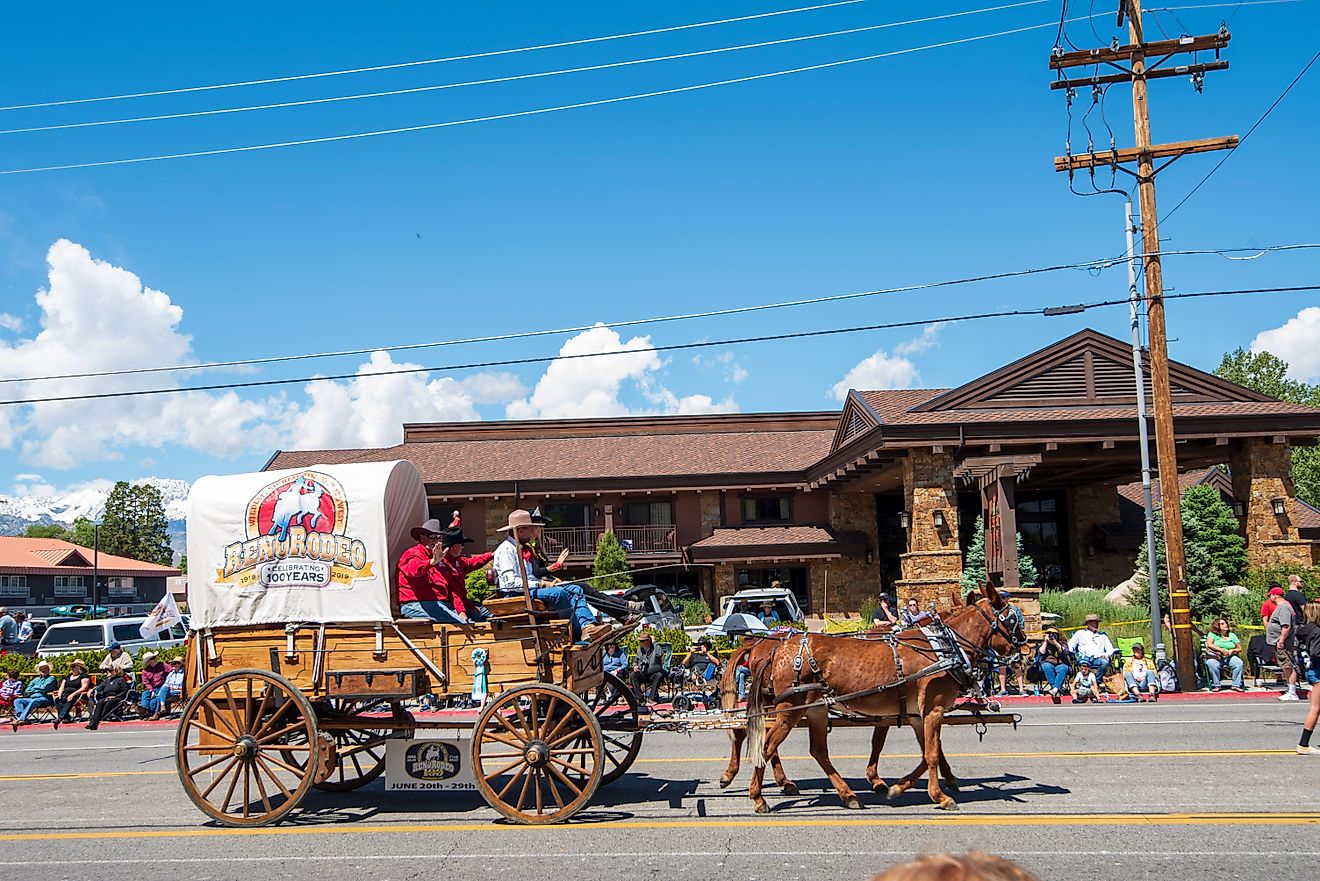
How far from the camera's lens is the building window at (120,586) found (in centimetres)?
6638

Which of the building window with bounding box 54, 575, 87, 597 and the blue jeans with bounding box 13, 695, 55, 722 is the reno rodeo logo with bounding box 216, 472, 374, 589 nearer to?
the blue jeans with bounding box 13, 695, 55, 722

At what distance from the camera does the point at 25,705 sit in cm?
2045

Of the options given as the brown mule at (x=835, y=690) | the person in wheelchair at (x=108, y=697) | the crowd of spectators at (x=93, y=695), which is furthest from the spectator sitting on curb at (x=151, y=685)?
the brown mule at (x=835, y=690)

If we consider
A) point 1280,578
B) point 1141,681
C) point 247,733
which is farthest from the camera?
point 1280,578

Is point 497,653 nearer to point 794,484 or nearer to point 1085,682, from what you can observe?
point 1085,682

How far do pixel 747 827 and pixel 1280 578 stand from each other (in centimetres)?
2281

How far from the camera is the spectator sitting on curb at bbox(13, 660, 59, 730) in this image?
20.4 metres

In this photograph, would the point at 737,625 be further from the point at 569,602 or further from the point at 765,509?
the point at 765,509

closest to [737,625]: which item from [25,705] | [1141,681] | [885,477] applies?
[1141,681]

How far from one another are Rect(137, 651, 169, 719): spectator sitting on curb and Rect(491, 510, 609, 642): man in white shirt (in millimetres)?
14725

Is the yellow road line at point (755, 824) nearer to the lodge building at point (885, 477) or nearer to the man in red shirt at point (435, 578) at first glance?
the man in red shirt at point (435, 578)

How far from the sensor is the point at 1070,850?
23.5 ft

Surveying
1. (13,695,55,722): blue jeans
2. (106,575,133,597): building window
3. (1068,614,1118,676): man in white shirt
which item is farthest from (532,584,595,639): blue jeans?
(106,575,133,597): building window

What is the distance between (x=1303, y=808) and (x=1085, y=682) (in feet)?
33.2
